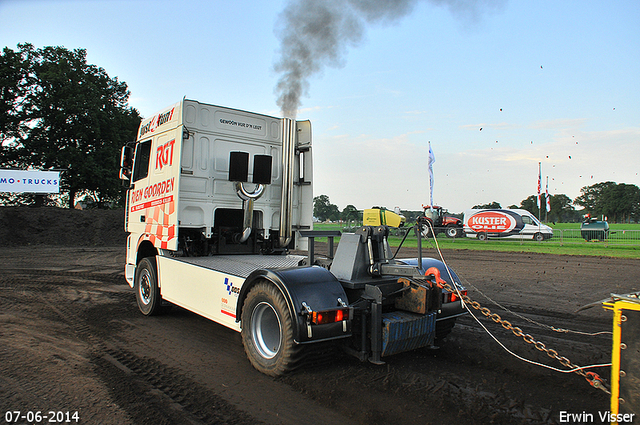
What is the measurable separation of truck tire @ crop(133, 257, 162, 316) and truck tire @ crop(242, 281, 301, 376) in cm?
297

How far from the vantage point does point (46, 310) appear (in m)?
7.25

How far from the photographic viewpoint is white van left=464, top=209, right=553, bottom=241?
97.4 feet

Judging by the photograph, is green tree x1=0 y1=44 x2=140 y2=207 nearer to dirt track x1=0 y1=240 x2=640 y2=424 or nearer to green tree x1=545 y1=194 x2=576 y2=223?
dirt track x1=0 y1=240 x2=640 y2=424

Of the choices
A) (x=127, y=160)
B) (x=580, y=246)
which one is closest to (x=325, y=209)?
(x=580, y=246)

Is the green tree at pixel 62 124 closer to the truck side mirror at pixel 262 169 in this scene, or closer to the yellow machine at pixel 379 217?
the yellow machine at pixel 379 217

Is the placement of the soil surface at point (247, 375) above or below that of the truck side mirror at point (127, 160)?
below

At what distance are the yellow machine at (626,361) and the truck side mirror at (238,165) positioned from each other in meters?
5.02

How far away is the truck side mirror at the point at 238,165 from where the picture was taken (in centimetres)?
626

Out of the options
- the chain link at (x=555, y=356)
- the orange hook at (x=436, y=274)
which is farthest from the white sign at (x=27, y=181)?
the chain link at (x=555, y=356)

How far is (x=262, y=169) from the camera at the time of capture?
641cm

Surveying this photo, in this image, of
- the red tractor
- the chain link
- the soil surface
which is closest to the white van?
the red tractor

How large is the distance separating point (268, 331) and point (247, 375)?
485mm


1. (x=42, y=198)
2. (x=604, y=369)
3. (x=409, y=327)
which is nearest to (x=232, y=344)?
(x=409, y=327)

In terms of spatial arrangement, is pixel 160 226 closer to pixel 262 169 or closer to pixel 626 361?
pixel 262 169
